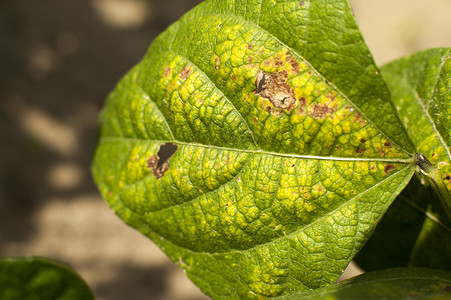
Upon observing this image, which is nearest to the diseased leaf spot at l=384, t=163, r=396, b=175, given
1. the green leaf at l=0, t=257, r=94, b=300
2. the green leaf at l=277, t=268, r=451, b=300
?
the green leaf at l=277, t=268, r=451, b=300

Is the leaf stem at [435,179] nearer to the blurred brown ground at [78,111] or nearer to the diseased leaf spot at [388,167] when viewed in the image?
the diseased leaf spot at [388,167]

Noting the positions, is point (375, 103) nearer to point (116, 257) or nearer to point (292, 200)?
point (292, 200)

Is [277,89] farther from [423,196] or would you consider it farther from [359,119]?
[423,196]

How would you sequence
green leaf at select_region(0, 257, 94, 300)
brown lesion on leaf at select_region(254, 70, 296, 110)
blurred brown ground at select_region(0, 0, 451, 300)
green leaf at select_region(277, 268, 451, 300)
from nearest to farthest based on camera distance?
1. green leaf at select_region(277, 268, 451, 300)
2. green leaf at select_region(0, 257, 94, 300)
3. brown lesion on leaf at select_region(254, 70, 296, 110)
4. blurred brown ground at select_region(0, 0, 451, 300)

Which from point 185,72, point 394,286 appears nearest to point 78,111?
point 185,72

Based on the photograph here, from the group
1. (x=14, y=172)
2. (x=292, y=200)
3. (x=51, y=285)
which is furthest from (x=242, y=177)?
(x=14, y=172)

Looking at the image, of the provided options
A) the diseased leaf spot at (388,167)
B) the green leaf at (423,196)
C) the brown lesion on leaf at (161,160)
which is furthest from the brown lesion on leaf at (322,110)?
the brown lesion on leaf at (161,160)

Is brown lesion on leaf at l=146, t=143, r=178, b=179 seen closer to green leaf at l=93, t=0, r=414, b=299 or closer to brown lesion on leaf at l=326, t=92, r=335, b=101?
green leaf at l=93, t=0, r=414, b=299
